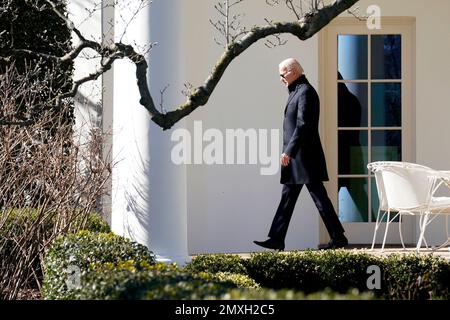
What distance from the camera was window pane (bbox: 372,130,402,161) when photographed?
41.3 ft

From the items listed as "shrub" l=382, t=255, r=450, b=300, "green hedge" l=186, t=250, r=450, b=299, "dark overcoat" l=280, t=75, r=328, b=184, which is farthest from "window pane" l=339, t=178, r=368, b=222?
"shrub" l=382, t=255, r=450, b=300

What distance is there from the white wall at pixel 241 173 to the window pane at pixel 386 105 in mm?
827

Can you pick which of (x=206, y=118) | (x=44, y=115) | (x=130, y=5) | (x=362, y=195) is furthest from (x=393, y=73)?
(x=44, y=115)

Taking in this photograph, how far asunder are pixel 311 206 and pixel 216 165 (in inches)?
47.0

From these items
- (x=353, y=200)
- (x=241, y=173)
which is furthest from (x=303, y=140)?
(x=353, y=200)

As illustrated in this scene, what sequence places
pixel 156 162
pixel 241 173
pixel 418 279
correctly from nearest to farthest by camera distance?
pixel 418 279 < pixel 156 162 < pixel 241 173

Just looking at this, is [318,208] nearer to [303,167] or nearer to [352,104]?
[303,167]

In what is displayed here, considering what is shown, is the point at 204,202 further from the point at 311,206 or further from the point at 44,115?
the point at 44,115

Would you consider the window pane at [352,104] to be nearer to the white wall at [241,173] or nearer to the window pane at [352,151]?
the window pane at [352,151]

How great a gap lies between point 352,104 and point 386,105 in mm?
397

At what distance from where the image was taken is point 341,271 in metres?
8.86

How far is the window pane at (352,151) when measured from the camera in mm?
12602

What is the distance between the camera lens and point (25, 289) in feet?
31.0

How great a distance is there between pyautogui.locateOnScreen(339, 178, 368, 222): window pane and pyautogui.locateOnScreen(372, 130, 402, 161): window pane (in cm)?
34
